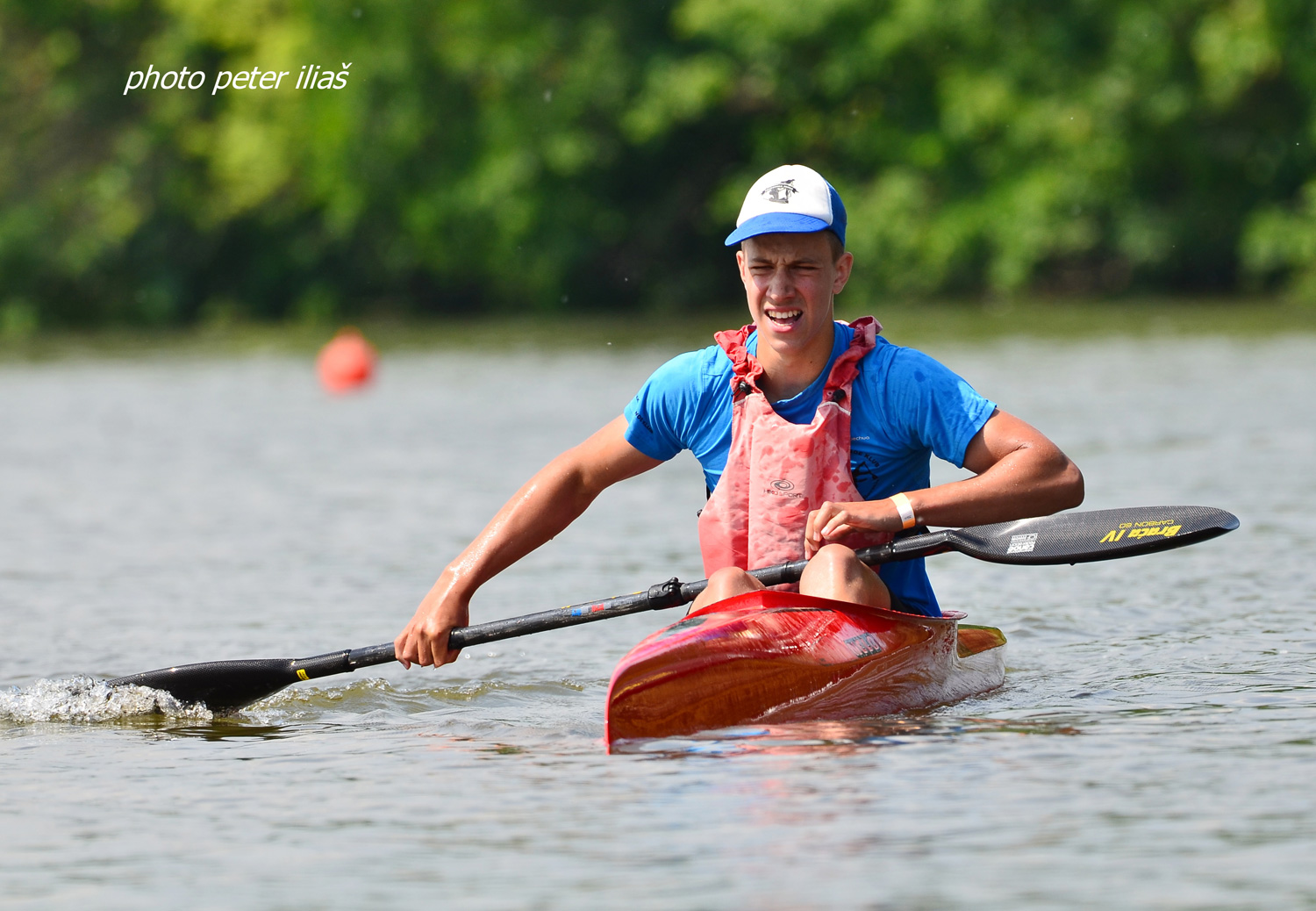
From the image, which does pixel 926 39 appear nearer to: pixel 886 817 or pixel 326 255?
pixel 326 255

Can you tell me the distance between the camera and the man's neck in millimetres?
5078

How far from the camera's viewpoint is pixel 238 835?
4109 millimetres

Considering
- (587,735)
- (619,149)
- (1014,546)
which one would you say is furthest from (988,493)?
(619,149)

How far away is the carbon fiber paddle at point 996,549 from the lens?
5.07m

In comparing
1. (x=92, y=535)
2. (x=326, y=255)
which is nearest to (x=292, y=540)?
(x=92, y=535)

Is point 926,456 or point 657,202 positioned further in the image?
point 657,202

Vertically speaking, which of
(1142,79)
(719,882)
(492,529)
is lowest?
(719,882)

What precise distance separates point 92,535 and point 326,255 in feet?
76.7

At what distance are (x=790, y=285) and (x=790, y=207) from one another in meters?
0.20

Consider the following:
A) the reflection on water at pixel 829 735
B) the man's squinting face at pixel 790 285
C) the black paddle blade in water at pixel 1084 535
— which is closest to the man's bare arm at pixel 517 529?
the man's squinting face at pixel 790 285

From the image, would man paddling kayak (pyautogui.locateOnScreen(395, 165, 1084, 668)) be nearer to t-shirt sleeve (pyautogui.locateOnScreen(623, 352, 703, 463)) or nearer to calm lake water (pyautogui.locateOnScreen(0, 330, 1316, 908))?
t-shirt sleeve (pyautogui.locateOnScreen(623, 352, 703, 463))

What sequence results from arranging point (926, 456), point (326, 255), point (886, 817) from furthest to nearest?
point (326, 255) → point (926, 456) → point (886, 817)

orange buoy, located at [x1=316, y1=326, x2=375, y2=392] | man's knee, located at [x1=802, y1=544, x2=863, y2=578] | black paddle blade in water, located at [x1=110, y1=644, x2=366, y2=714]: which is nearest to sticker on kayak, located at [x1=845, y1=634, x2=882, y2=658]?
man's knee, located at [x1=802, y1=544, x2=863, y2=578]

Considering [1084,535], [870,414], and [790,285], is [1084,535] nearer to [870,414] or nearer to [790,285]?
[870,414]
